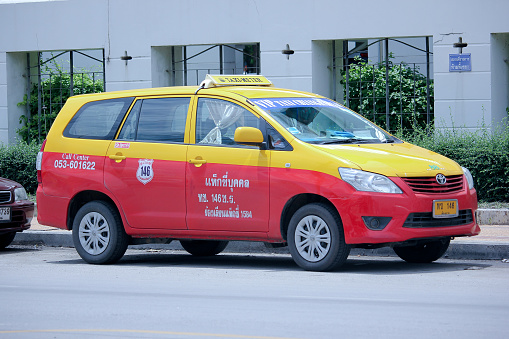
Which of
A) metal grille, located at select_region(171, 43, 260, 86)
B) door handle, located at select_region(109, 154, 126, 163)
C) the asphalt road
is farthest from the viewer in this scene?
metal grille, located at select_region(171, 43, 260, 86)

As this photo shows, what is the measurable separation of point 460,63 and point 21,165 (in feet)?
27.6

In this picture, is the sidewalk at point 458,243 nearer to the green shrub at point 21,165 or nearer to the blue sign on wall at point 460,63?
the green shrub at point 21,165

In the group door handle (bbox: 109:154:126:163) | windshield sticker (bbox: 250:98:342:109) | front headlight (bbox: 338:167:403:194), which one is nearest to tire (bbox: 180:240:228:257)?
door handle (bbox: 109:154:126:163)

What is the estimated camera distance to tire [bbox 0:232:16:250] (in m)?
12.9

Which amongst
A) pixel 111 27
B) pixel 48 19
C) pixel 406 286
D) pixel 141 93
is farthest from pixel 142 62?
pixel 406 286

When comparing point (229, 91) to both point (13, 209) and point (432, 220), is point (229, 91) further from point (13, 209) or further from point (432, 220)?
point (13, 209)

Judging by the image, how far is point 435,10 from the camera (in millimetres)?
17375

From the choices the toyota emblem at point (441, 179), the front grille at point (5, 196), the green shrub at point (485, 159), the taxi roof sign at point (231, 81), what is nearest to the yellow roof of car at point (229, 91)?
the taxi roof sign at point (231, 81)

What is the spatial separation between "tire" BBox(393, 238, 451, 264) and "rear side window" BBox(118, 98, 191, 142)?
107 inches

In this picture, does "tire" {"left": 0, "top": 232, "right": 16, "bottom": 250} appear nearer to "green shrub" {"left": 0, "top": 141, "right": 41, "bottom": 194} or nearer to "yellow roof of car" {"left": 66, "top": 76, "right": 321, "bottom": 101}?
"yellow roof of car" {"left": 66, "top": 76, "right": 321, "bottom": 101}

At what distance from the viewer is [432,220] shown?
29.8 ft

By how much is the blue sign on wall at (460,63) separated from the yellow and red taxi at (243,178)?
277 inches

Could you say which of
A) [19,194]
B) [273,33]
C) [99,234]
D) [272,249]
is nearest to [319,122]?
[272,249]

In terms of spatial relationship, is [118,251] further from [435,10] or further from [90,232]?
[435,10]
